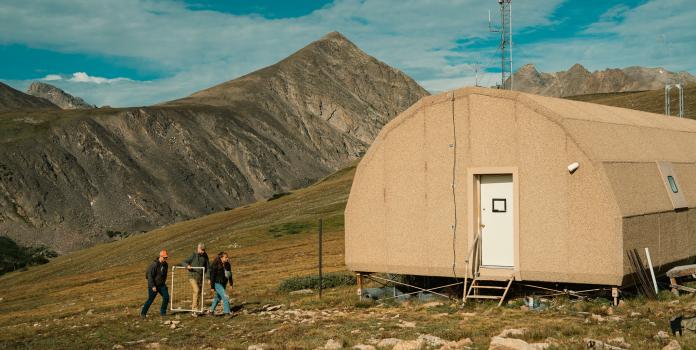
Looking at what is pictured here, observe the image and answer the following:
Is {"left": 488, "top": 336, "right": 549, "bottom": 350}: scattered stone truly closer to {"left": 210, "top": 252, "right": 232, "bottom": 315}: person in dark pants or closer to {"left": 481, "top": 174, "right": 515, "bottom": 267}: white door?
{"left": 481, "top": 174, "right": 515, "bottom": 267}: white door

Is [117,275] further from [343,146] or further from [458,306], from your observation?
[343,146]

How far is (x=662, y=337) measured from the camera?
453 inches

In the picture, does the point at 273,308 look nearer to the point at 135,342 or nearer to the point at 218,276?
the point at 218,276

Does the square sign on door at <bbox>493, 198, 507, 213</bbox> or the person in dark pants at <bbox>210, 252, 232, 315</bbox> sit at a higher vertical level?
the square sign on door at <bbox>493, 198, 507, 213</bbox>

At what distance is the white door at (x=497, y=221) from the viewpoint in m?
17.6

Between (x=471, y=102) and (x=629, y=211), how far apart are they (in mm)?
4565

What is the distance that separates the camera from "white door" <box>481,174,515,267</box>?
1762 centimetres

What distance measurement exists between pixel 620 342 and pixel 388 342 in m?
3.87

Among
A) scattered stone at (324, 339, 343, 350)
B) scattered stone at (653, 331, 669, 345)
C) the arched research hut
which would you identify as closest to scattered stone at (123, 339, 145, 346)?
scattered stone at (324, 339, 343, 350)

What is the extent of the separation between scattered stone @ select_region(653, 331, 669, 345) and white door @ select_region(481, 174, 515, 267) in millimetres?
5824

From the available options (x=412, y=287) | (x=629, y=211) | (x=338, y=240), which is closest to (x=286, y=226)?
(x=338, y=240)

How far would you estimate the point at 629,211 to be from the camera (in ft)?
53.1

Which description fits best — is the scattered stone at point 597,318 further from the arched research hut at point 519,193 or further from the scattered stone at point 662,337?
the scattered stone at point 662,337

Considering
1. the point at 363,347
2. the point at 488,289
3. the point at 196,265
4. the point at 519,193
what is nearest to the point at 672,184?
the point at 519,193
